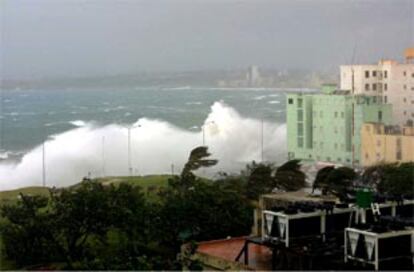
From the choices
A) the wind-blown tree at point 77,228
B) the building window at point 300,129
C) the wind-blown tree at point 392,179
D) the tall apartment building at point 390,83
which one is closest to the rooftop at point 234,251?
the wind-blown tree at point 77,228

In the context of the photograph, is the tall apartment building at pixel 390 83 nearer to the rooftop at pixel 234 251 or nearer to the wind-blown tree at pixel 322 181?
the wind-blown tree at pixel 322 181

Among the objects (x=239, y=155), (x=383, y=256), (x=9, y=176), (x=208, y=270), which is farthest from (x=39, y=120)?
(x=383, y=256)

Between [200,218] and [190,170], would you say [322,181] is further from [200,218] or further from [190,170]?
[200,218]

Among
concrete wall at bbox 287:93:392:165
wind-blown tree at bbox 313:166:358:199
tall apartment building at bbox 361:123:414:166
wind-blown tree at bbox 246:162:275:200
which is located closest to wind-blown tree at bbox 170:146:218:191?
wind-blown tree at bbox 246:162:275:200

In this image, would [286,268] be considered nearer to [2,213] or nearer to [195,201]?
[195,201]

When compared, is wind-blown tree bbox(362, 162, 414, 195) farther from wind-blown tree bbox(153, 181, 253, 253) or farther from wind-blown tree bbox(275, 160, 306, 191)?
wind-blown tree bbox(153, 181, 253, 253)
